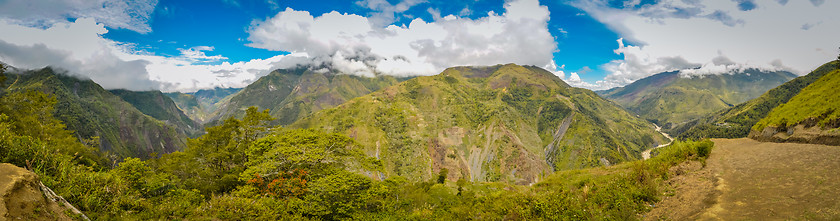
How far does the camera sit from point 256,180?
19203 mm

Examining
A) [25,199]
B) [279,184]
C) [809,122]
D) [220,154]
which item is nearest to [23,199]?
[25,199]

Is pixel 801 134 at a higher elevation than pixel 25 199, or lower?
higher

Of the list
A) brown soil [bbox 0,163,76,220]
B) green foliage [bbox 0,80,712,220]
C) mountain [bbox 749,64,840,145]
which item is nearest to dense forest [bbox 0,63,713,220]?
green foliage [bbox 0,80,712,220]

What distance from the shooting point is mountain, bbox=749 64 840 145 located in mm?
17656

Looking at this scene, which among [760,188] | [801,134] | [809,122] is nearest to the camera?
[760,188]

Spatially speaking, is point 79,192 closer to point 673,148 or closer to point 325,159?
point 325,159

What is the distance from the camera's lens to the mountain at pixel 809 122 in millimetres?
17656

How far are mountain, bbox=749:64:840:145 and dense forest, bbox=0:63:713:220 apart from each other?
35.8ft

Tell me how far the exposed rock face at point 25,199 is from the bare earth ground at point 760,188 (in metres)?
17.3

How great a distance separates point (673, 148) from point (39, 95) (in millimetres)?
59051

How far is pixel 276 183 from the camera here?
1892cm

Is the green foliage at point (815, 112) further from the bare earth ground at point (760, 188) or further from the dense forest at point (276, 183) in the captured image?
the dense forest at point (276, 183)

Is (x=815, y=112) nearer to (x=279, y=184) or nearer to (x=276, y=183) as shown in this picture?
(x=279, y=184)

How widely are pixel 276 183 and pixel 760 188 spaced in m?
23.5
